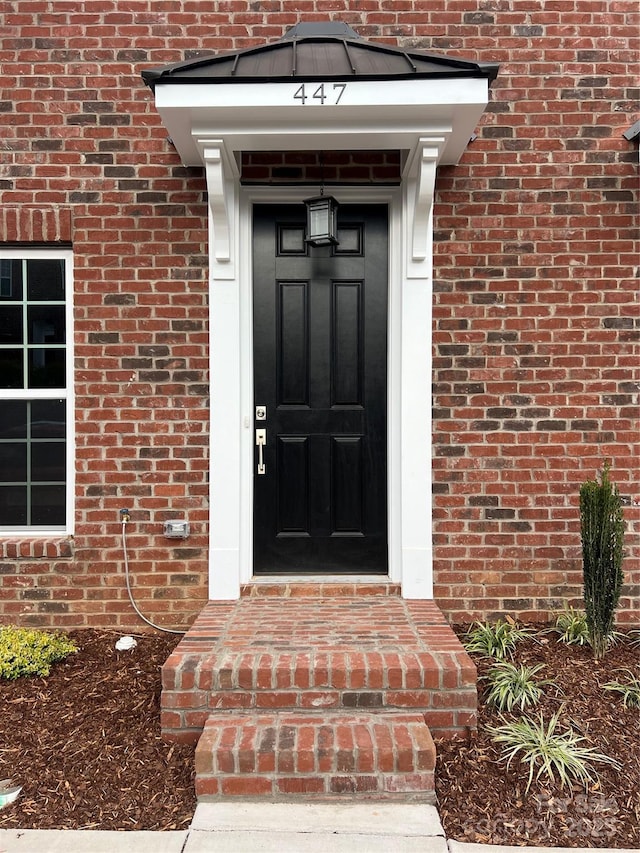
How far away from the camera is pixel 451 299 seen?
3.64 metres

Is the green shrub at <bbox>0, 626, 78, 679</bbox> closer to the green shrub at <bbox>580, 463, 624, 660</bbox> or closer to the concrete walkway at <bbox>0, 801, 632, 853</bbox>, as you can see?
the concrete walkway at <bbox>0, 801, 632, 853</bbox>

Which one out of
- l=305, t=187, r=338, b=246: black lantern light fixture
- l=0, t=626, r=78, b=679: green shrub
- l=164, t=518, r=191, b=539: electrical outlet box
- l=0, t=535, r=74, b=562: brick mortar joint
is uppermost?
l=305, t=187, r=338, b=246: black lantern light fixture

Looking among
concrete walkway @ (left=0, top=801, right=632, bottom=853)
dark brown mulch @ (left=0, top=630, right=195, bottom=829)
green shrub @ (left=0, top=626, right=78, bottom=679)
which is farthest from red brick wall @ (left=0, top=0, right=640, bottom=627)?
concrete walkway @ (left=0, top=801, right=632, bottom=853)

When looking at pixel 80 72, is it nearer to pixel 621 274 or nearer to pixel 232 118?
pixel 232 118

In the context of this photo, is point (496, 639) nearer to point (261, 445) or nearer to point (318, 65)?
point (261, 445)

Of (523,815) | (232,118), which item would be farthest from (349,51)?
(523,815)

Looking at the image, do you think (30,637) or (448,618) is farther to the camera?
(448,618)

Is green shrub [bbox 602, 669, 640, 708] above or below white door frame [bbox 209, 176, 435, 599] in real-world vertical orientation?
below

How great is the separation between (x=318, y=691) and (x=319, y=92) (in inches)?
113

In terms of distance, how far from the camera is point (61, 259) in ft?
12.2

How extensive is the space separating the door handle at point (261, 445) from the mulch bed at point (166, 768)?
1321 mm

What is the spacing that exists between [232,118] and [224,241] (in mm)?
663

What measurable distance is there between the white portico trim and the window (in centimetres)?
99

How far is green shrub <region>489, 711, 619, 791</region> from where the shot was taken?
238 centimetres
